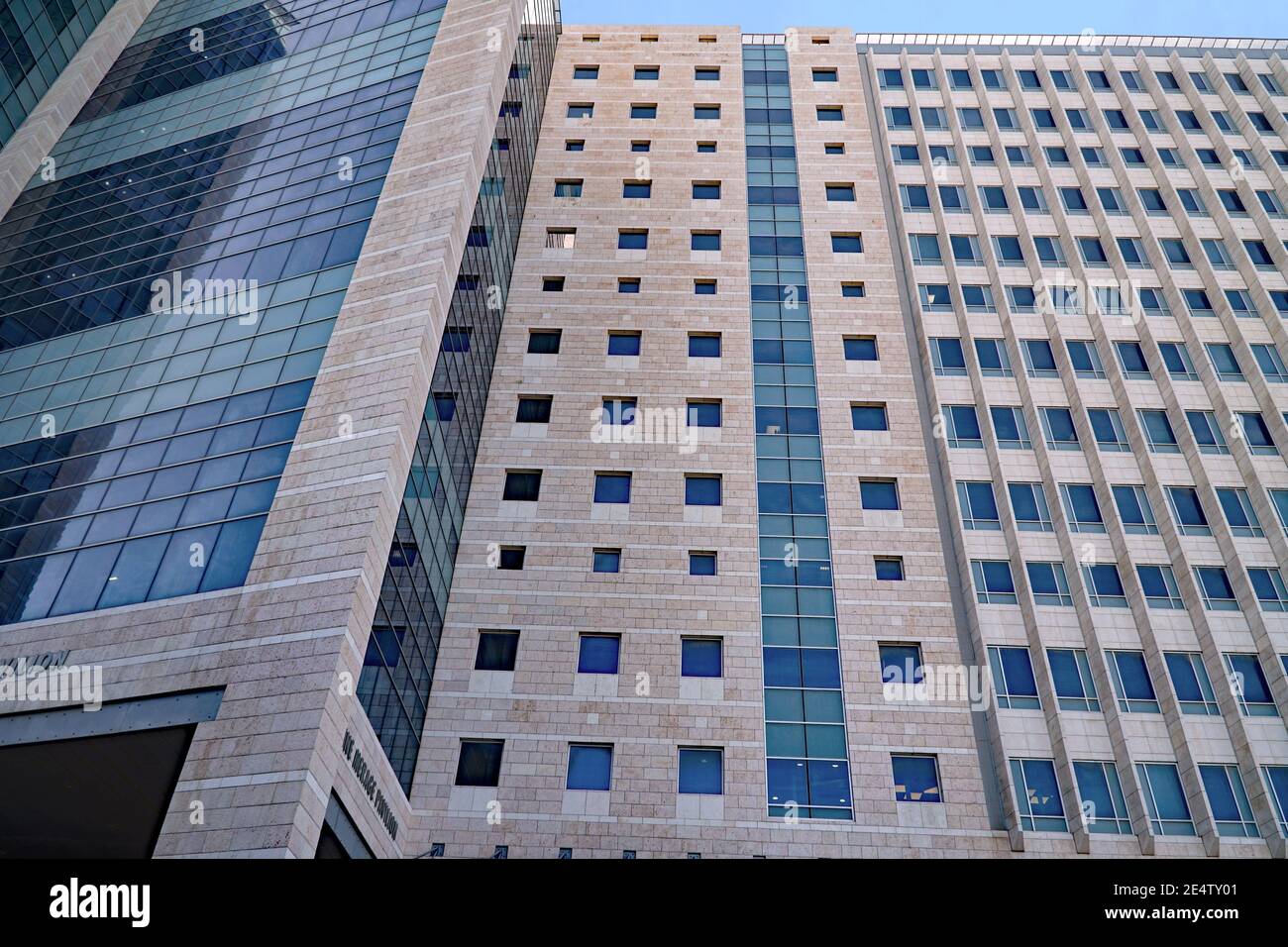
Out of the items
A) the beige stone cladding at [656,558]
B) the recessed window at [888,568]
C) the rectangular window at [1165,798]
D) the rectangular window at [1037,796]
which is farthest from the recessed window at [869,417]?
the rectangular window at [1165,798]

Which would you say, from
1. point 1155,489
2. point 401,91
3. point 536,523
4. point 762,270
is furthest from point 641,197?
point 1155,489

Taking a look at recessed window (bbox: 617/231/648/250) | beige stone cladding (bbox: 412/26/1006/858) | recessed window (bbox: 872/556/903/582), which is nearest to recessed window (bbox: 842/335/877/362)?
beige stone cladding (bbox: 412/26/1006/858)

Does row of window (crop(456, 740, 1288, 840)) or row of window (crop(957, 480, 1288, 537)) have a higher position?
row of window (crop(957, 480, 1288, 537))

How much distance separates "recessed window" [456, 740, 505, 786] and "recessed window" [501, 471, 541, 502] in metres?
9.19

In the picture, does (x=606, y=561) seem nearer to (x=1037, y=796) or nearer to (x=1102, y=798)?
(x=1037, y=796)

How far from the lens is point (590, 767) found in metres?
30.0

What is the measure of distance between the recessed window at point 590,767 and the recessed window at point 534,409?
13219 mm

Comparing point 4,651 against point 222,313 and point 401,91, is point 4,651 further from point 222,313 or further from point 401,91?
point 401,91

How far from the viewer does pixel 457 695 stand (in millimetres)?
31375

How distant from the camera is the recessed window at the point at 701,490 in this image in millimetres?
36281

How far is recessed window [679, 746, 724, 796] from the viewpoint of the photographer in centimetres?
2961

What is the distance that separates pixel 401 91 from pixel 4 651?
73.9 ft

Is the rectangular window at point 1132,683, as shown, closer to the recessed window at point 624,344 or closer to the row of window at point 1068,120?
the recessed window at point 624,344

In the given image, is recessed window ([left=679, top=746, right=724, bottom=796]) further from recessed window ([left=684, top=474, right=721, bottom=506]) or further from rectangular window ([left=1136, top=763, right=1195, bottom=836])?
rectangular window ([left=1136, top=763, right=1195, bottom=836])
